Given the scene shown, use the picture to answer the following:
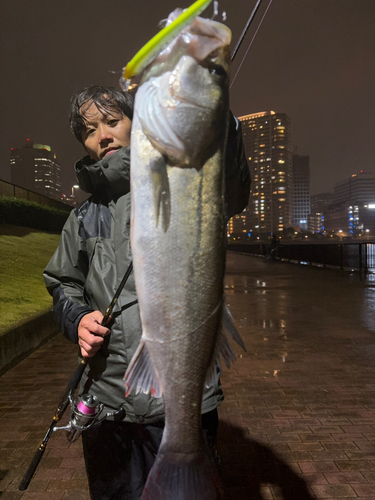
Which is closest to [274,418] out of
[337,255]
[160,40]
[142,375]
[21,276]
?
[142,375]

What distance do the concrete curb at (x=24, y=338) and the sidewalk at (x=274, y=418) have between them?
0.52ft

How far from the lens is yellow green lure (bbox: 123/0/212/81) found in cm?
116

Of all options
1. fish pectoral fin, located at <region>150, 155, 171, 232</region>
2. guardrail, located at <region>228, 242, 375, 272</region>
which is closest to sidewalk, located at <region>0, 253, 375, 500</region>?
fish pectoral fin, located at <region>150, 155, 171, 232</region>

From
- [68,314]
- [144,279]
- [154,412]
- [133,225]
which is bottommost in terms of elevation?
[154,412]

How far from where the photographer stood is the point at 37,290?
9.27 metres

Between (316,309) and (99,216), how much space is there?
9.20 meters

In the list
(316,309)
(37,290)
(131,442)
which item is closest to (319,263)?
(316,309)

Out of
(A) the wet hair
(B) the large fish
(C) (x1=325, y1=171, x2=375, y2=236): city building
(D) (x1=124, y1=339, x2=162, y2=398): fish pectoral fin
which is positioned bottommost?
(D) (x1=124, y1=339, x2=162, y2=398): fish pectoral fin

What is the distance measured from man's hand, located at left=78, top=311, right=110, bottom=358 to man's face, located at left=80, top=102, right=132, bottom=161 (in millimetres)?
924

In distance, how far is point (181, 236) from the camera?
4.54 feet

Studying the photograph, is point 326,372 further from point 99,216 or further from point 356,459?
point 99,216

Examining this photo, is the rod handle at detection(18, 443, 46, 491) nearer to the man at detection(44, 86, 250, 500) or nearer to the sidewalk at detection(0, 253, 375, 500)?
the man at detection(44, 86, 250, 500)

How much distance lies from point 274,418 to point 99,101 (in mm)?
3731

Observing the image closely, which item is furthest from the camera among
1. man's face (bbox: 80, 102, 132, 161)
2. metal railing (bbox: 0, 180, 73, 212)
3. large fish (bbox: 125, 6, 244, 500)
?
metal railing (bbox: 0, 180, 73, 212)
